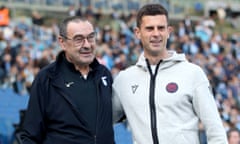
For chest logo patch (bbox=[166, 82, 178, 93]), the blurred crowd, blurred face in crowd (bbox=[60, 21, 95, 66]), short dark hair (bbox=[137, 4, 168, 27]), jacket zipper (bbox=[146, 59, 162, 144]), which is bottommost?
the blurred crowd

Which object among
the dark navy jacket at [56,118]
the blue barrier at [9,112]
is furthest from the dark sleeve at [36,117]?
the blue barrier at [9,112]

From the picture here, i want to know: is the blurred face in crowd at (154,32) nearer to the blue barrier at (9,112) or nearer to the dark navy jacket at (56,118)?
the dark navy jacket at (56,118)

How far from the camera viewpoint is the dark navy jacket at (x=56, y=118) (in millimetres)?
3496

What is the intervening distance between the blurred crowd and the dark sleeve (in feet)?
18.4

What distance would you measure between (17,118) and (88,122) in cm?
511

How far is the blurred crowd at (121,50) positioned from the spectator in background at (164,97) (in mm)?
5417

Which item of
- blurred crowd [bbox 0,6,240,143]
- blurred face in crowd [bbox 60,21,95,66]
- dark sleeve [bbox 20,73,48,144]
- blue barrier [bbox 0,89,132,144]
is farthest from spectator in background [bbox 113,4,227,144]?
blurred crowd [bbox 0,6,240,143]

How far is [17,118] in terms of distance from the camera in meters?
8.47

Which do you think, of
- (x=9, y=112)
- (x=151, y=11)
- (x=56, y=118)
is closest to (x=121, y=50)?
(x=9, y=112)

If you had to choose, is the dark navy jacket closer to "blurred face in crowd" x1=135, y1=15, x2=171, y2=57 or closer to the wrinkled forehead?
the wrinkled forehead

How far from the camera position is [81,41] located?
3561mm

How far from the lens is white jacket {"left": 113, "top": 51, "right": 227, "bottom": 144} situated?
3.55m

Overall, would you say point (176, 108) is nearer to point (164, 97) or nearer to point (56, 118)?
point (164, 97)

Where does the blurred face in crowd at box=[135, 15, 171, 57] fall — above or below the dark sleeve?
above
